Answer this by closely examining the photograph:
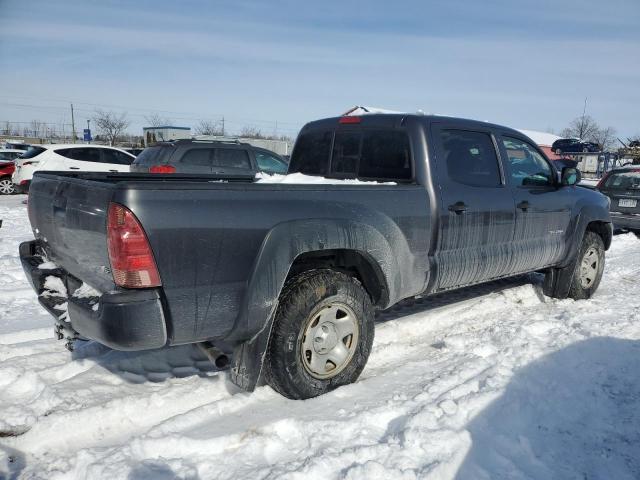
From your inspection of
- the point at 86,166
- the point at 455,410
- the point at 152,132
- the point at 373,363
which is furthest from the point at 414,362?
the point at 152,132

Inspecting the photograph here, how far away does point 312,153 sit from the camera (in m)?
4.87

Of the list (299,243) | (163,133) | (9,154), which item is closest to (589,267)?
(299,243)

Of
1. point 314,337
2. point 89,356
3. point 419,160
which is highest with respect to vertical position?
point 419,160

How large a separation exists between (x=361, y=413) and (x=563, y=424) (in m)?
1.19

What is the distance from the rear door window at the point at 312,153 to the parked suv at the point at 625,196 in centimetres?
865

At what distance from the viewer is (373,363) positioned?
13.0 ft

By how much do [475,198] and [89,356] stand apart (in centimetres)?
325

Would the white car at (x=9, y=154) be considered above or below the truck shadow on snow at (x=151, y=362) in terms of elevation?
above

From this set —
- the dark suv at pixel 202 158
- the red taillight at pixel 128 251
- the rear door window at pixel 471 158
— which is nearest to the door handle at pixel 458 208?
the rear door window at pixel 471 158

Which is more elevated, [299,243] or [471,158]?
[471,158]

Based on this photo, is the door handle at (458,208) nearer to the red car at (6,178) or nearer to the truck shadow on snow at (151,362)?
the truck shadow on snow at (151,362)

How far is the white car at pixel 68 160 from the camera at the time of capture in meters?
13.5

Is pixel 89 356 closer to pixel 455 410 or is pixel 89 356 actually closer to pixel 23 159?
pixel 455 410

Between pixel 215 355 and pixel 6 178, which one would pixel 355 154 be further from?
pixel 6 178
